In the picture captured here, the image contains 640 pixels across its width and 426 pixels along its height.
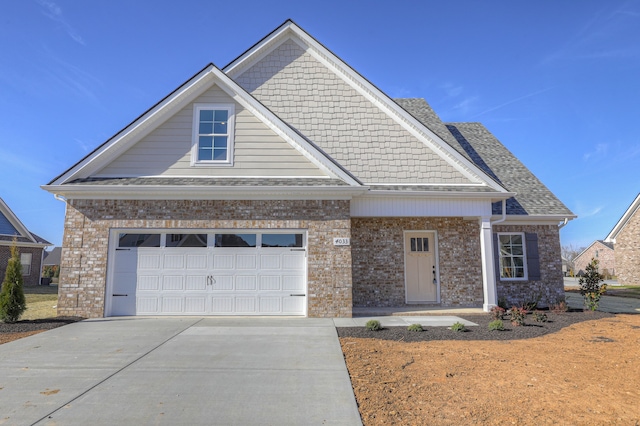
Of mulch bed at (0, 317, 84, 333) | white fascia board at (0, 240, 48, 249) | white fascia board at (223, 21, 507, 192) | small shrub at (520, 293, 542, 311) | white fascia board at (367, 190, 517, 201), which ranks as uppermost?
white fascia board at (223, 21, 507, 192)

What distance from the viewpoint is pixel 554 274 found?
13.5m

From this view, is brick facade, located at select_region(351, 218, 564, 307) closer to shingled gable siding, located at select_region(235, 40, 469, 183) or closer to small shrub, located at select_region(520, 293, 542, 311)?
small shrub, located at select_region(520, 293, 542, 311)

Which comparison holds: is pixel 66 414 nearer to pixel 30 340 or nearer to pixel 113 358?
pixel 113 358

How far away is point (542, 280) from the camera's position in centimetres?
1339

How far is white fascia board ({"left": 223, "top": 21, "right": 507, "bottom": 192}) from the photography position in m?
12.4

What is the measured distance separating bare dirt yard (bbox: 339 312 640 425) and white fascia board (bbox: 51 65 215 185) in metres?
7.99

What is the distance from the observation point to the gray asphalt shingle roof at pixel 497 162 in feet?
44.8

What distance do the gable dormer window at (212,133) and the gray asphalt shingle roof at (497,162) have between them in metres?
7.33

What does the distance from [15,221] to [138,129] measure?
23095mm

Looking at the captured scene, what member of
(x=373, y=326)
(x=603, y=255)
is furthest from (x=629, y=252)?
(x=373, y=326)

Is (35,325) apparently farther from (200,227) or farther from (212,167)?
(212,167)

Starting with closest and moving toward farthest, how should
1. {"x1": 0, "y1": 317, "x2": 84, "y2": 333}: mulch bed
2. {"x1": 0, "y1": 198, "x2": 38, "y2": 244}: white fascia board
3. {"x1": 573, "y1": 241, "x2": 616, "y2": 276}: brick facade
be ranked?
{"x1": 0, "y1": 317, "x2": 84, "y2": 333}: mulch bed → {"x1": 0, "y1": 198, "x2": 38, "y2": 244}: white fascia board → {"x1": 573, "y1": 241, "x2": 616, "y2": 276}: brick facade

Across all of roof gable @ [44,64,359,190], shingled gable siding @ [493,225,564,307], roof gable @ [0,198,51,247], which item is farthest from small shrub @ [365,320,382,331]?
roof gable @ [0,198,51,247]

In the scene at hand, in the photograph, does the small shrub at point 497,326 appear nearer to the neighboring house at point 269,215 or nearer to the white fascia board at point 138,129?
the neighboring house at point 269,215
